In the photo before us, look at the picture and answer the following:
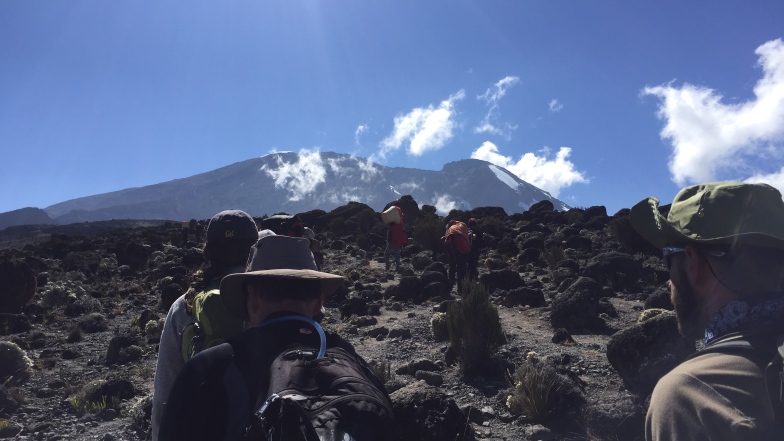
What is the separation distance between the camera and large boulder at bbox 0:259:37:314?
13016 millimetres

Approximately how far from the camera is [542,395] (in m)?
5.04

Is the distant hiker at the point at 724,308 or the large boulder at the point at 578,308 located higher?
the distant hiker at the point at 724,308

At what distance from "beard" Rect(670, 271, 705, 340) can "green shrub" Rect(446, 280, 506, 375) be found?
4.94 metres

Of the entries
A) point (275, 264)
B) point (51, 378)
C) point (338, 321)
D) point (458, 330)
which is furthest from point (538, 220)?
A: point (275, 264)

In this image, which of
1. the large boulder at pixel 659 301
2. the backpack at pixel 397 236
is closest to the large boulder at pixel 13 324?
→ the backpack at pixel 397 236

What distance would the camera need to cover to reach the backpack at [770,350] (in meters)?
1.15

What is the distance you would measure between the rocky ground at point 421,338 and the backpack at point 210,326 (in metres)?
2.45

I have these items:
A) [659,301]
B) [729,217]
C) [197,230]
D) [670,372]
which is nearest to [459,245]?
[659,301]

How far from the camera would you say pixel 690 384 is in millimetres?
1297

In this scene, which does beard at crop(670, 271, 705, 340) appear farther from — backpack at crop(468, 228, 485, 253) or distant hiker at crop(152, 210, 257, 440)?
backpack at crop(468, 228, 485, 253)

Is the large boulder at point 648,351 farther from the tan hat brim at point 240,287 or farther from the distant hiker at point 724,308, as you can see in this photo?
the tan hat brim at point 240,287

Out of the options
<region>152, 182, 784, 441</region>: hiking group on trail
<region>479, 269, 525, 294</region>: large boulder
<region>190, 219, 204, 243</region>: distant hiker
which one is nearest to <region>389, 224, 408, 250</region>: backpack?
<region>479, 269, 525, 294</region>: large boulder

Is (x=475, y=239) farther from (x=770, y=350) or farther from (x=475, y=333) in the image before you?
(x=770, y=350)

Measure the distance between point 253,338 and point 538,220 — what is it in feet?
74.3
